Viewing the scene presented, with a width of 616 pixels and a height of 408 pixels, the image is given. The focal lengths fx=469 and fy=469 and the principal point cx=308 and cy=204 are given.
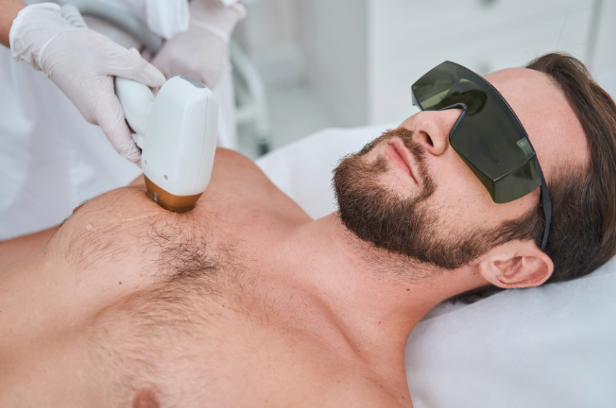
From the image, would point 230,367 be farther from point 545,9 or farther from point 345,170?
point 545,9

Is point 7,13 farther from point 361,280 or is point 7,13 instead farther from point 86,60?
point 361,280

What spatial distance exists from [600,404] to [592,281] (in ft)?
0.94

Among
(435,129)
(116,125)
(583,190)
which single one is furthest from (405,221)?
Result: (116,125)

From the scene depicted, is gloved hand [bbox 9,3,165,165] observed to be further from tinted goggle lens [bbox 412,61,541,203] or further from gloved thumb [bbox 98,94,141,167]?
tinted goggle lens [bbox 412,61,541,203]

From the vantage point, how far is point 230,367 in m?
0.82

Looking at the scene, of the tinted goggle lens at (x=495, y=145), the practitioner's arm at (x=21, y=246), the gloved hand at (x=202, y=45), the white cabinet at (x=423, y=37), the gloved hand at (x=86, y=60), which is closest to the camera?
the tinted goggle lens at (x=495, y=145)

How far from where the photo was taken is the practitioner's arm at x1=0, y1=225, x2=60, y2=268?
113cm

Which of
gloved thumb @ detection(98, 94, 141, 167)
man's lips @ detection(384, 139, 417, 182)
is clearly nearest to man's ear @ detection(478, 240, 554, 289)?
man's lips @ detection(384, 139, 417, 182)

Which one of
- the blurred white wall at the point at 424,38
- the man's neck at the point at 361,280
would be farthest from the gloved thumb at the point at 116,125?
the blurred white wall at the point at 424,38

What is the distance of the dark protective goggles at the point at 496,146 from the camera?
2.95 feet

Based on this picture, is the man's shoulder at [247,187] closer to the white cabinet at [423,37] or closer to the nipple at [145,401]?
the nipple at [145,401]

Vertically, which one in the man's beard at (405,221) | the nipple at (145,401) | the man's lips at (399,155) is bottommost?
the nipple at (145,401)

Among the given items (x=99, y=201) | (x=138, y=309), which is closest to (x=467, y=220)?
(x=138, y=309)

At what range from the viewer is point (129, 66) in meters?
1.00
